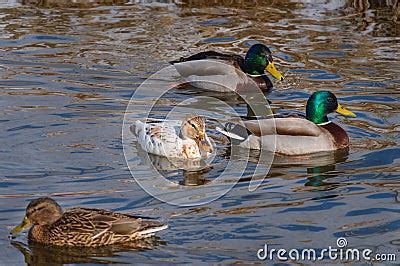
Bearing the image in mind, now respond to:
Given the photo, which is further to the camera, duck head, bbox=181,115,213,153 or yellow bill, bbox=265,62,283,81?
yellow bill, bbox=265,62,283,81

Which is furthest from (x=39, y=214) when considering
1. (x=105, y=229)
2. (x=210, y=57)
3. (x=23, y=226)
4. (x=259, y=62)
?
(x=259, y=62)

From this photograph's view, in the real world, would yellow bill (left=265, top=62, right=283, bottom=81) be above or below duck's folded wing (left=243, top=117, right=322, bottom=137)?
below

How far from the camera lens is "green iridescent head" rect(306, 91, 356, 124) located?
1184 cm

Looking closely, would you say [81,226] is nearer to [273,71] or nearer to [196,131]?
[196,131]

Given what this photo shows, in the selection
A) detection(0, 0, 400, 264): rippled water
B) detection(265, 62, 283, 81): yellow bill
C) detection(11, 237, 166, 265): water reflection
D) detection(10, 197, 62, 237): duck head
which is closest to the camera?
detection(11, 237, 166, 265): water reflection

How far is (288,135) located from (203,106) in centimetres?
221

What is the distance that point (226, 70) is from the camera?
14766 millimetres

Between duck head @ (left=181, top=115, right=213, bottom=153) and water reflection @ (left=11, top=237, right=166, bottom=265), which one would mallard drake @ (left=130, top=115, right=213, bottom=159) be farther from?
water reflection @ (left=11, top=237, right=166, bottom=265)

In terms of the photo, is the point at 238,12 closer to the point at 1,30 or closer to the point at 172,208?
the point at 1,30

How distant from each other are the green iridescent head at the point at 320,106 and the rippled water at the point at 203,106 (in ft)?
1.18

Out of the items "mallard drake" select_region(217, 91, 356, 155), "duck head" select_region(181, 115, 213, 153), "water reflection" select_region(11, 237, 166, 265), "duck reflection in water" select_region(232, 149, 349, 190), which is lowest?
"duck reflection in water" select_region(232, 149, 349, 190)

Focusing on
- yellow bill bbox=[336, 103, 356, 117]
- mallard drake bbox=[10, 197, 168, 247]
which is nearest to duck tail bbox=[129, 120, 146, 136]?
yellow bill bbox=[336, 103, 356, 117]

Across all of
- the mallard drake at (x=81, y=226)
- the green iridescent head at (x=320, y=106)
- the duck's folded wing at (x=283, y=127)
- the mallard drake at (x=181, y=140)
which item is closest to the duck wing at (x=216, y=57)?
the green iridescent head at (x=320, y=106)

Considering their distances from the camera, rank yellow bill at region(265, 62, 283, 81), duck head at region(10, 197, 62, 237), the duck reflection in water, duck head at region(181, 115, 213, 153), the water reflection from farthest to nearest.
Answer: yellow bill at region(265, 62, 283, 81)
duck head at region(181, 115, 213, 153)
the duck reflection in water
duck head at region(10, 197, 62, 237)
the water reflection
